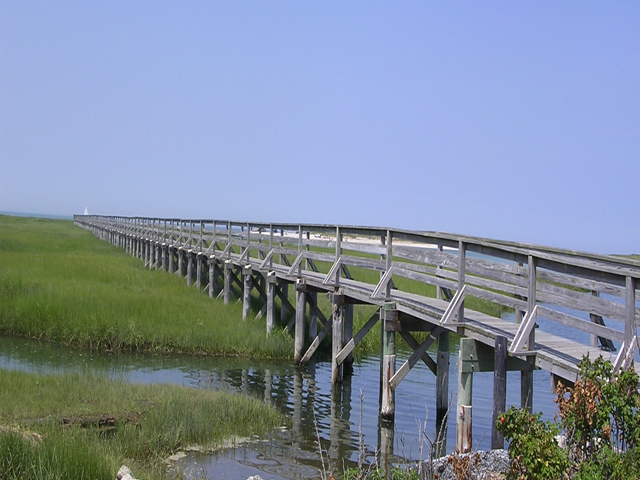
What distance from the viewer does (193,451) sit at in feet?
29.9

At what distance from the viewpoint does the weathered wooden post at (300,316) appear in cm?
1611

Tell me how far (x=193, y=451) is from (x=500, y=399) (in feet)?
13.2

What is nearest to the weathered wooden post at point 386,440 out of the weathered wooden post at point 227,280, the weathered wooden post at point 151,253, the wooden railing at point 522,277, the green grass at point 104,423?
the green grass at point 104,423

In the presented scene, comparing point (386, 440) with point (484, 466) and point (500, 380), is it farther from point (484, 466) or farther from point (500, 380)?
point (484, 466)

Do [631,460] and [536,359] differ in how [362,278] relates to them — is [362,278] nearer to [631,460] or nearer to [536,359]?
[536,359]

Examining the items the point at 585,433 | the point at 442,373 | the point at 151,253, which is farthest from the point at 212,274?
the point at 585,433

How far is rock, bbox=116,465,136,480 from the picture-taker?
22.2 ft

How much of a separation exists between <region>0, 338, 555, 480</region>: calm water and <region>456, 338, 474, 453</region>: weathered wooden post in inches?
15.1

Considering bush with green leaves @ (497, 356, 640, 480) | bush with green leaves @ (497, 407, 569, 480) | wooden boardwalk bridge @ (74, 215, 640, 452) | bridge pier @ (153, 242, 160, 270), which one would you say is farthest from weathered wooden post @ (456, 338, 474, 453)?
bridge pier @ (153, 242, 160, 270)

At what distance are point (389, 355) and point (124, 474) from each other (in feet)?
18.9

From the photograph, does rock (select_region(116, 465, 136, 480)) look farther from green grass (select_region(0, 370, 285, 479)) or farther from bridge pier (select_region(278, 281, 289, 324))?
bridge pier (select_region(278, 281, 289, 324))

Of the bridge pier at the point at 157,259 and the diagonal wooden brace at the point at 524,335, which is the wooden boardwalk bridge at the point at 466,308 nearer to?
the diagonal wooden brace at the point at 524,335

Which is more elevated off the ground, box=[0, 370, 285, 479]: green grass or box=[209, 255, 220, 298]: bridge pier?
box=[209, 255, 220, 298]: bridge pier

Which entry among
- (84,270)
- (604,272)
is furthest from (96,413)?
(84,270)
